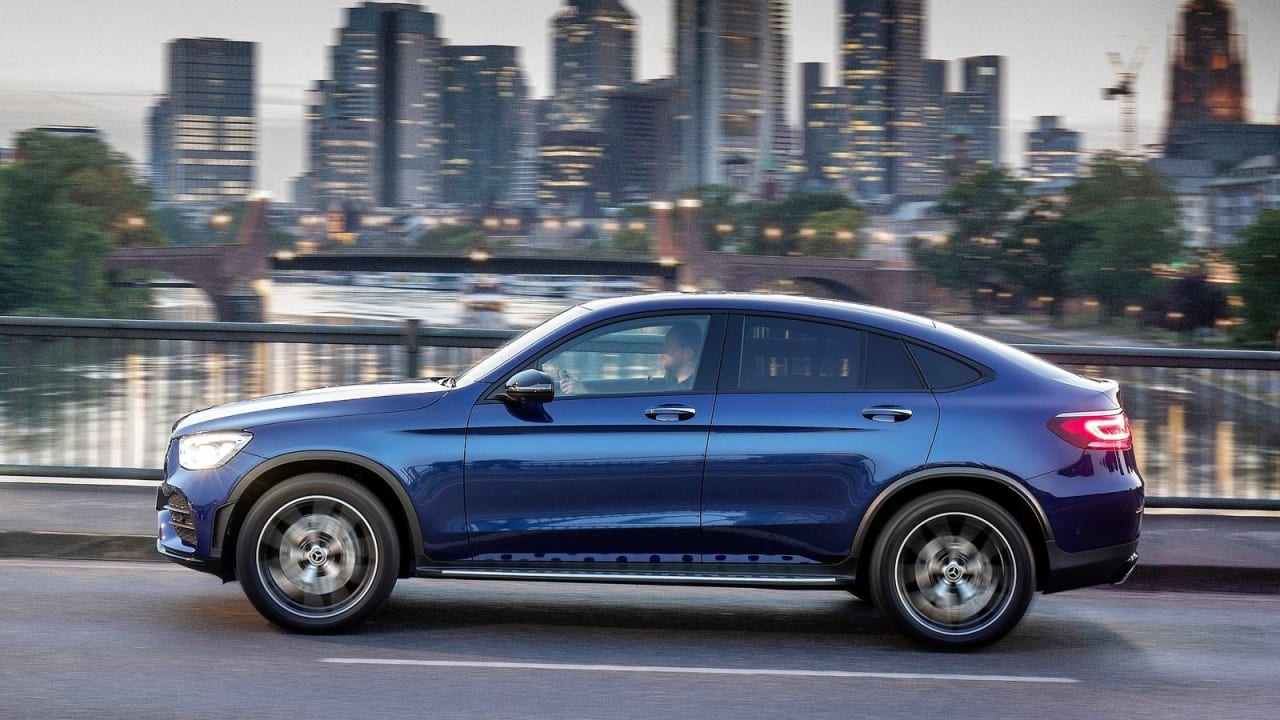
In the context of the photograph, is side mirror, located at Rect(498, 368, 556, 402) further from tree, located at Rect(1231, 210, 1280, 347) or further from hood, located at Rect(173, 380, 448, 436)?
tree, located at Rect(1231, 210, 1280, 347)

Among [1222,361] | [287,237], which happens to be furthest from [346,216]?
[1222,361]

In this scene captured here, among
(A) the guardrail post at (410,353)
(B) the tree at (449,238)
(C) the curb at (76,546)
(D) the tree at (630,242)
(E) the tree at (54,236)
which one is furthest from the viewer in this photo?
(B) the tree at (449,238)

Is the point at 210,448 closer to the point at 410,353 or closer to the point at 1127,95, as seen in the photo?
the point at 410,353

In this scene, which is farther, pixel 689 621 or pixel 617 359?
pixel 689 621

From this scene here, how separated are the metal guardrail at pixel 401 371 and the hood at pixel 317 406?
276 cm

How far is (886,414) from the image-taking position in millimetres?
5988

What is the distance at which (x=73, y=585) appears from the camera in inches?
280

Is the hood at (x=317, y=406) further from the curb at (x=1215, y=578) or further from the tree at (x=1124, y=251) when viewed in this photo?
the tree at (x=1124, y=251)

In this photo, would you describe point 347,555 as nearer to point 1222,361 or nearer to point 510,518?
point 510,518

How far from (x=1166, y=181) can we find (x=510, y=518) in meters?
184

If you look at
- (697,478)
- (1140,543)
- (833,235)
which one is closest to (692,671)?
(697,478)

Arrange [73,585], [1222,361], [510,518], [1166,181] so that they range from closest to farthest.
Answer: [510,518], [73,585], [1222,361], [1166,181]

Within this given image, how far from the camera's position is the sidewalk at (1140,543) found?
7727mm

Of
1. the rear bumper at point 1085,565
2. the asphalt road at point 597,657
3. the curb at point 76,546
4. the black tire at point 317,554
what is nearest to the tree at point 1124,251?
the asphalt road at point 597,657
